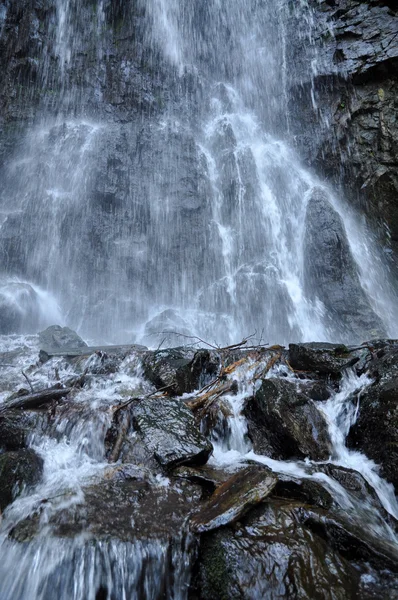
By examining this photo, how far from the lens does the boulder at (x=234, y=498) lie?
241 cm

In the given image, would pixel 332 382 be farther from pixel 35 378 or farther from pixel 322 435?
pixel 35 378

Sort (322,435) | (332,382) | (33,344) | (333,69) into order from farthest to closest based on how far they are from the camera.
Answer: (333,69)
(33,344)
(332,382)
(322,435)

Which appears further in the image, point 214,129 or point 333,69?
point 214,129

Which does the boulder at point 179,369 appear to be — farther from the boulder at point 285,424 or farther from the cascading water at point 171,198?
the cascading water at point 171,198

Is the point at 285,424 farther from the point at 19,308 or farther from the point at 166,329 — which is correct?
the point at 19,308

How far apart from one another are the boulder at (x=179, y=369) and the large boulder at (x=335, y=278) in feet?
34.5

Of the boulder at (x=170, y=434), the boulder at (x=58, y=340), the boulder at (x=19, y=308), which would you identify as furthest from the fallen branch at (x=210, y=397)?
the boulder at (x=19, y=308)

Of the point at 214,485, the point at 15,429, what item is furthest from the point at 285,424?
the point at 15,429

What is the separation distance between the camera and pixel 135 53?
2344 centimetres

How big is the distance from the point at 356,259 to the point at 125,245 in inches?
526

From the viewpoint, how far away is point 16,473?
3289 millimetres

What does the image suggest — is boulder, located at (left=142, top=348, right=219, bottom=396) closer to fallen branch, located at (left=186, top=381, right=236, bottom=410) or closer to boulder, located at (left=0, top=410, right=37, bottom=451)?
fallen branch, located at (left=186, top=381, right=236, bottom=410)

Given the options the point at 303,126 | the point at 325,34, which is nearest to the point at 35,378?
the point at 303,126

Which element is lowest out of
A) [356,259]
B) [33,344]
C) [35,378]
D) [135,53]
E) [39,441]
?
[39,441]
